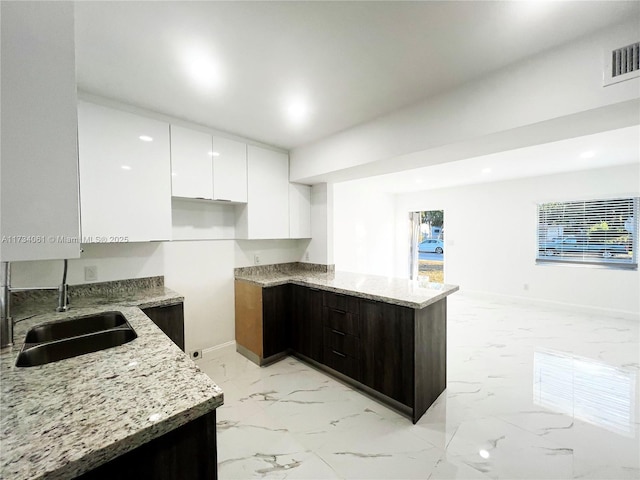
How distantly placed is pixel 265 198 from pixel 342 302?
1.52 m

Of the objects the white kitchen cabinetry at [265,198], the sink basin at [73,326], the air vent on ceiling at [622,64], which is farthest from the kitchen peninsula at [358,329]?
the air vent on ceiling at [622,64]

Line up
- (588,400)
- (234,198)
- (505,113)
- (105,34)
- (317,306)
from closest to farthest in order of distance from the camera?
(105,34) → (505,113) → (588,400) → (317,306) → (234,198)

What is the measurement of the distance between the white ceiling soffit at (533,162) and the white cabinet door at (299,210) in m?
1.88

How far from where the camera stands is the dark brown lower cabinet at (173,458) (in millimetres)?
715

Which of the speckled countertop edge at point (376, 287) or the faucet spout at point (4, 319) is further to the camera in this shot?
the speckled countertop edge at point (376, 287)

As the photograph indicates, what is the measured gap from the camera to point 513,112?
1688mm

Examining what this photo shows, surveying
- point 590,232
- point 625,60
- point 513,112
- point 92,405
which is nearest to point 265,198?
point 513,112

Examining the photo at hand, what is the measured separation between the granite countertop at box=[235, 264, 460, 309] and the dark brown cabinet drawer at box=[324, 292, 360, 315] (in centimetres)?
6

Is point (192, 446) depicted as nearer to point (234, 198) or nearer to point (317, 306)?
point (317, 306)

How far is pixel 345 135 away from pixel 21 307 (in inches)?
115

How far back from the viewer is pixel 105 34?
1407 mm

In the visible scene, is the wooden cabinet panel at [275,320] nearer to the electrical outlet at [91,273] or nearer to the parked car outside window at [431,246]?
the electrical outlet at [91,273]

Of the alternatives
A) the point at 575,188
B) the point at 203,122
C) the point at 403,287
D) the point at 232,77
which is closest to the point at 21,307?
the point at 203,122

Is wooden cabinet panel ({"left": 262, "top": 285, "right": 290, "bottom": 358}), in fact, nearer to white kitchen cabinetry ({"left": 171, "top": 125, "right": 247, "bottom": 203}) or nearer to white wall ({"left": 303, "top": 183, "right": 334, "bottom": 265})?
white wall ({"left": 303, "top": 183, "right": 334, "bottom": 265})
